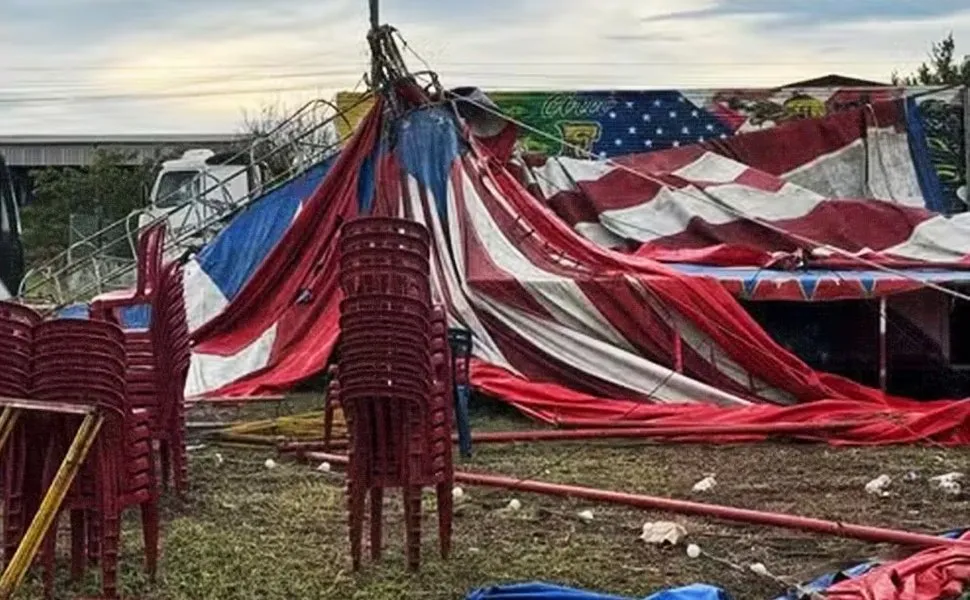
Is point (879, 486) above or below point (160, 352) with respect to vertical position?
below

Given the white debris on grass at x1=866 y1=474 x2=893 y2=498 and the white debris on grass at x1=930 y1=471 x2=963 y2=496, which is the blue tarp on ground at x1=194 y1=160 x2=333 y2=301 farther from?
the white debris on grass at x1=930 y1=471 x2=963 y2=496

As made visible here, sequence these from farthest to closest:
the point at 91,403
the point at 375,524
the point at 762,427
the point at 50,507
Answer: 1. the point at 762,427
2. the point at 375,524
3. the point at 91,403
4. the point at 50,507

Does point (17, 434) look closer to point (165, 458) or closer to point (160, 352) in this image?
point (160, 352)

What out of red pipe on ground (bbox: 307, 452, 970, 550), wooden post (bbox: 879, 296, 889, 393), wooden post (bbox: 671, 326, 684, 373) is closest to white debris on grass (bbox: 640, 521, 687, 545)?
red pipe on ground (bbox: 307, 452, 970, 550)

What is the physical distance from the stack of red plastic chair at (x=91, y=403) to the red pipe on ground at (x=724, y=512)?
8.62 feet

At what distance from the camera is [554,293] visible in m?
12.0

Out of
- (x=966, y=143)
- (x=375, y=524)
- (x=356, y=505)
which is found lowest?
(x=375, y=524)

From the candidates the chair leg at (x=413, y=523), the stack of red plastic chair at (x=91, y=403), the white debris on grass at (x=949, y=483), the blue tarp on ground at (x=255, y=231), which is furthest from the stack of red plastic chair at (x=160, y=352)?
the blue tarp on ground at (x=255, y=231)

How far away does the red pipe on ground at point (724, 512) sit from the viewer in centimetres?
647

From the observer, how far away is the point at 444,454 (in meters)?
6.36

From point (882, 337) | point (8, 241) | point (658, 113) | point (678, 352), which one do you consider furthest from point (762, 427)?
point (658, 113)

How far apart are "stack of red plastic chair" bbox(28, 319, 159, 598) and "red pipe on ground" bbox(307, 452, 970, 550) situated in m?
2.63

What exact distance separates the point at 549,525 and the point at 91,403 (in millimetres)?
2573

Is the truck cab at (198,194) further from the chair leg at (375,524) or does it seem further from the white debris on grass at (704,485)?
the chair leg at (375,524)
